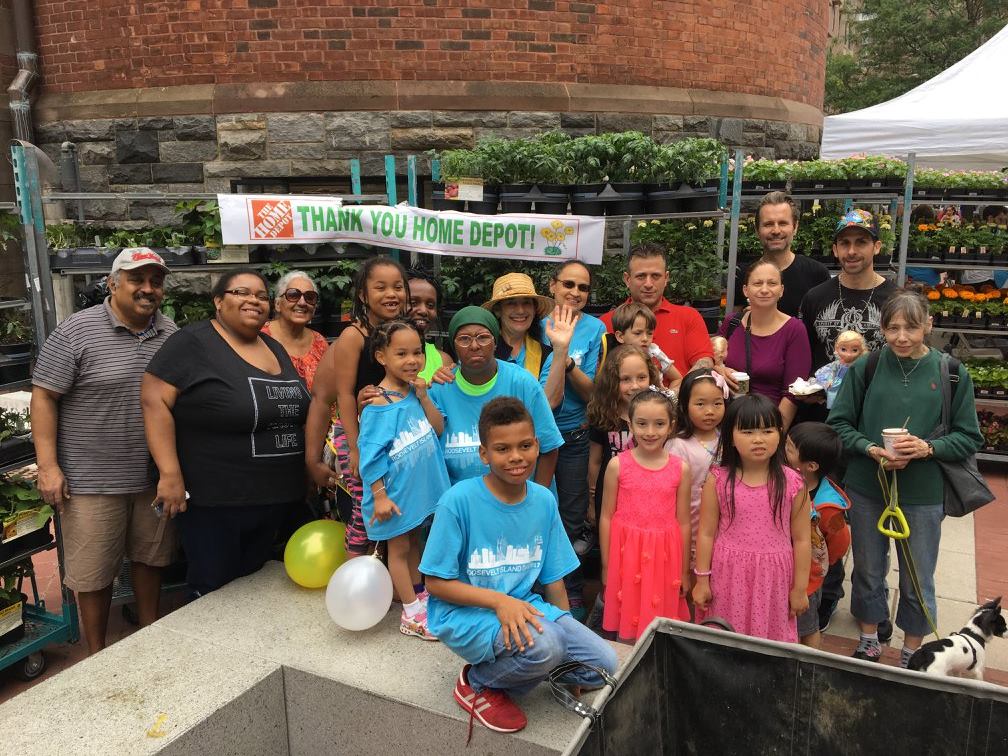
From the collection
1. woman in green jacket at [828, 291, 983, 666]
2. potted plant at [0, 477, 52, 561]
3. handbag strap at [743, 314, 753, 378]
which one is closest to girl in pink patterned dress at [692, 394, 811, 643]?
woman in green jacket at [828, 291, 983, 666]

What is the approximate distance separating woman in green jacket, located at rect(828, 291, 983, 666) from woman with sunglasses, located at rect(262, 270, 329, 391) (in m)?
2.87

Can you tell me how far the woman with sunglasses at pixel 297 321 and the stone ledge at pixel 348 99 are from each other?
5148 millimetres

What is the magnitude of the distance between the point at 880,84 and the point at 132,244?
2590cm

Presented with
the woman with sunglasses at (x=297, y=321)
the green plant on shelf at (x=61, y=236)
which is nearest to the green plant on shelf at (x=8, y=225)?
the green plant on shelf at (x=61, y=236)

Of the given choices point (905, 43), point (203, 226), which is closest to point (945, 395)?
point (203, 226)

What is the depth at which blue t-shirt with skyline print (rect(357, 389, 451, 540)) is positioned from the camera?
140 inches

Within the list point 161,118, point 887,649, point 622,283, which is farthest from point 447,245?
point 161,118

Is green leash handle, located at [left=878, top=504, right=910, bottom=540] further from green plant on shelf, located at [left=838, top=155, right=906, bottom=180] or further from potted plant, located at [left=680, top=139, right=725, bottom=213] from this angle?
green plant on shelf, located at [left=838, top=155, right=906, bottom=180]

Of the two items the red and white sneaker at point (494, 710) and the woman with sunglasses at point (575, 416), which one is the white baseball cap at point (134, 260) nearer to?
the woman with sunglasses at point (575, 416)

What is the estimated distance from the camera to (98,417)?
3904mm

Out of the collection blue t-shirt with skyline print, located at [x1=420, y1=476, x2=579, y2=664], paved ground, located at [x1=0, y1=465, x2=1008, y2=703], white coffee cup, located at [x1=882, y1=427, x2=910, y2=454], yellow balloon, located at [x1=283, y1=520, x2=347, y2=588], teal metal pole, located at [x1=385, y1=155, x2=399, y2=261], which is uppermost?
teal metal pole, located at [x1=385, y1=155, x2=399, y2=261]

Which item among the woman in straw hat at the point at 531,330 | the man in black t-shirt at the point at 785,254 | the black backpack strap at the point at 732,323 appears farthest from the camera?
the man in black t-shirt at the point at 785,254

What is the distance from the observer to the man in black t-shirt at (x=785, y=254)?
5.04m

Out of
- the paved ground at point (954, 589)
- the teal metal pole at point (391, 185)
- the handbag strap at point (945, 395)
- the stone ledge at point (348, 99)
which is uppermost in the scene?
the stone ledge at point (348, 99)
